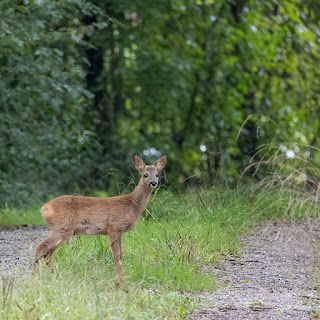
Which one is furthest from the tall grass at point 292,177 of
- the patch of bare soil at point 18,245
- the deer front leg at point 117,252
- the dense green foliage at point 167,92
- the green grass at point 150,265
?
the dense green foliage at point 167,92

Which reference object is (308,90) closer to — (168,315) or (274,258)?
(274,258)

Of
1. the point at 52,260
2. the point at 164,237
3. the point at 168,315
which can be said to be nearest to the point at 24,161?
the point at 164,237

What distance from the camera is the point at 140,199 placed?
6867mm

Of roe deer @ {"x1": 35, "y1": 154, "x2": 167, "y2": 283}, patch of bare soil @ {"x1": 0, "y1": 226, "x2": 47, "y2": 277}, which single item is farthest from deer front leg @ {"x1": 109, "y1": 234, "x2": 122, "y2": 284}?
patch of bare soil @ {"x1": 0, "y1": 226, "x2": 47, "y2": 277}

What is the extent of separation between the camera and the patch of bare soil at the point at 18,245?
7.02 metres

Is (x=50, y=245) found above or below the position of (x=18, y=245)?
above

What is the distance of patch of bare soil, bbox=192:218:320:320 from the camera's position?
564 centimetres

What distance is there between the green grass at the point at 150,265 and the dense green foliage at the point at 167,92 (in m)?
2.64

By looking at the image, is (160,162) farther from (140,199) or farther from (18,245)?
(18,245)

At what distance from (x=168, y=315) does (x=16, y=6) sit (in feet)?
24.5

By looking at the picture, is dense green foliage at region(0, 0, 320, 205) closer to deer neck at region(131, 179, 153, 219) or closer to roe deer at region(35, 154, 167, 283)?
deer neck at region(131, 179, 153, 219)

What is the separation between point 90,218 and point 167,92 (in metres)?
10.8

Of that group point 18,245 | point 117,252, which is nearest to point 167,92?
point 18,245

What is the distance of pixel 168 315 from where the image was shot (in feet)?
17.4
